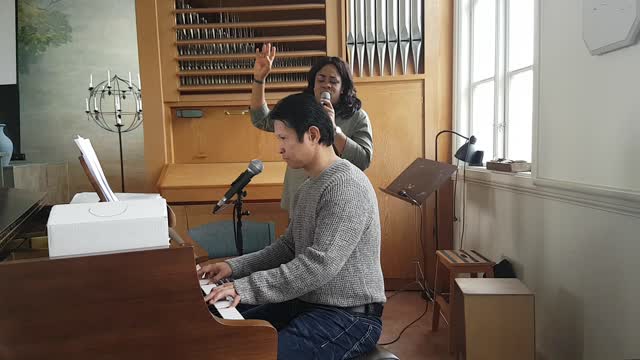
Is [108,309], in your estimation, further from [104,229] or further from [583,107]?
[583,107]

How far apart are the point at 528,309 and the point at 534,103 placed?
96 centimetres

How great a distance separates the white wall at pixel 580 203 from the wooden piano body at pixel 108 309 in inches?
54.6

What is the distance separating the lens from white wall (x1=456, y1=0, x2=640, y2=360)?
1.53 metres

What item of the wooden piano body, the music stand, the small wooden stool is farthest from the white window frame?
the wooden piano body

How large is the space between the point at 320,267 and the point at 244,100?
260 centimetres

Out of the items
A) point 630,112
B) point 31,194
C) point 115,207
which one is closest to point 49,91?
point 31,194

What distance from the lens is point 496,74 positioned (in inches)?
111

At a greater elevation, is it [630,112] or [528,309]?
[630,112]

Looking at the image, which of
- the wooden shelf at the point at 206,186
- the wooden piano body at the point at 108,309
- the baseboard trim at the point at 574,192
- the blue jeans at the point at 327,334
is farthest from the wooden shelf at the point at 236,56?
the wooden piano body at the point at 108,309

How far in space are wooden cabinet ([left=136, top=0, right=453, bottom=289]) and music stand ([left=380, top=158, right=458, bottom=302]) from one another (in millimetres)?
563

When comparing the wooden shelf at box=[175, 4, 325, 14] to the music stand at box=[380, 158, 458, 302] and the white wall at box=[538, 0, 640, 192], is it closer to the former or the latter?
the music stand at box=[380, 158, 458, 302]

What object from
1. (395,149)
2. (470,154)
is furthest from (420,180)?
(395,149)

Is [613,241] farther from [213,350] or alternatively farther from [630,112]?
[213,350]

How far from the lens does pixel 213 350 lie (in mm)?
1038
